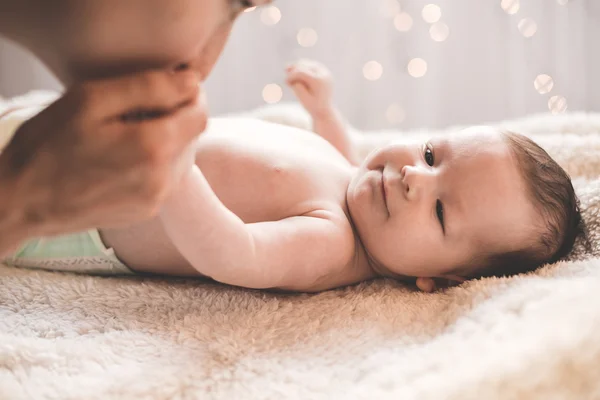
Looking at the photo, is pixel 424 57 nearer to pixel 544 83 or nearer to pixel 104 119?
pixel 544 83

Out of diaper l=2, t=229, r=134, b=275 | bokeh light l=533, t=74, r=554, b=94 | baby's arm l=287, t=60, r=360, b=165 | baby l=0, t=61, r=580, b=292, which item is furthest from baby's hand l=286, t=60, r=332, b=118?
bokeh light l=533, t=74, r=554, b=94

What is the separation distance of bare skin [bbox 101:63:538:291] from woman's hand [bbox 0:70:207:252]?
18.3 inches

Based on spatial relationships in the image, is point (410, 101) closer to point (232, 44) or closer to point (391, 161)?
point (232, 44)

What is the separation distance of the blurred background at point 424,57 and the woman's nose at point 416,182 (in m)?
1.08

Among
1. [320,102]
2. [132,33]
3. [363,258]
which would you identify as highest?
[132,33]

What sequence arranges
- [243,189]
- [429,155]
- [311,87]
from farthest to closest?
[311,87], [429,155], [243,189]

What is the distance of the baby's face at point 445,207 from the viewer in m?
1.00

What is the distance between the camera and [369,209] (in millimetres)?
1053

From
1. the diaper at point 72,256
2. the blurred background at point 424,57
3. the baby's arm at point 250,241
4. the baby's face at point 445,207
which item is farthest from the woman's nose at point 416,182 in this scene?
the blurred background at point 424,57

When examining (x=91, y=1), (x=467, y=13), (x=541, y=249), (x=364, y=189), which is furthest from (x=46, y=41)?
(x=467, y=13)

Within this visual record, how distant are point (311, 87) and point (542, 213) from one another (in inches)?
25.4

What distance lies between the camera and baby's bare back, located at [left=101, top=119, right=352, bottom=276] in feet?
3.23

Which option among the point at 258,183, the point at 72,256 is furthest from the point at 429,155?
the point at 72,256

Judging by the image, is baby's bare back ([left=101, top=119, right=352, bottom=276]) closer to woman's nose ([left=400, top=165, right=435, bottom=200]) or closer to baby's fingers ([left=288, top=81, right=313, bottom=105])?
woman's nose ([left=400, top=165, right=435, bottom=200])
